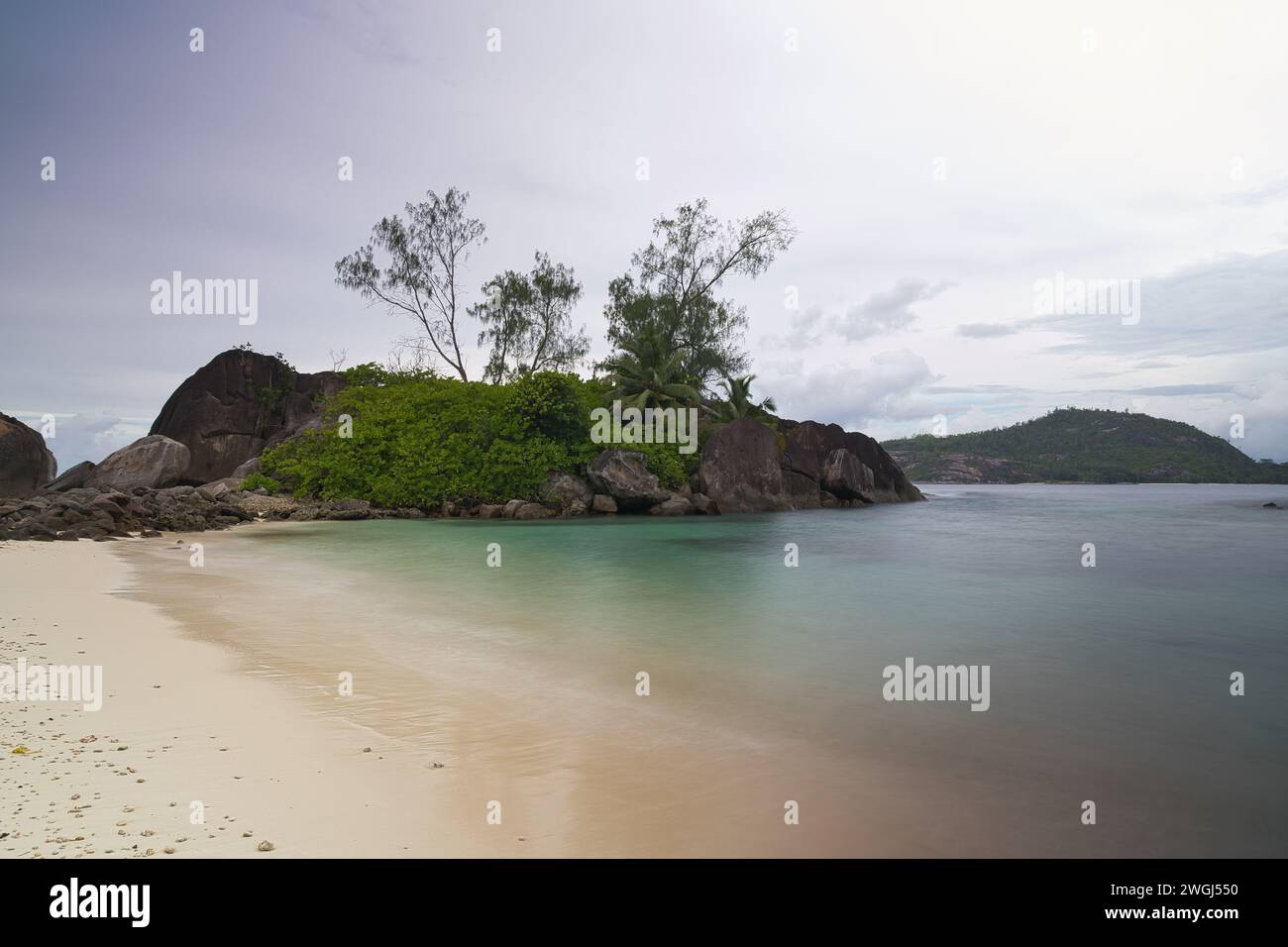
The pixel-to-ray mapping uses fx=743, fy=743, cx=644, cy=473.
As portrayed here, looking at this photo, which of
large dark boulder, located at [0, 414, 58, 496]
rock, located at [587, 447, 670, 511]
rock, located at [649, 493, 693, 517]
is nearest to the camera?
large dark boulder, located at [0, 414, 58, 496]

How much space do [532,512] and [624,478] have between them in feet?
13.5

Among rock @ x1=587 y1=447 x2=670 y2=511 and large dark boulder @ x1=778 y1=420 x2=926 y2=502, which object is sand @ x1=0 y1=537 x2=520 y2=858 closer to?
rock @ x1=587 y1=447 x2=670 y2=511

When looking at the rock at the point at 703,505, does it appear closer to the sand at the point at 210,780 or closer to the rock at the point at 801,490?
the rock at the point at 801,490

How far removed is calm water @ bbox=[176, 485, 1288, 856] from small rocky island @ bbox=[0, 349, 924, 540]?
7573 millimetres

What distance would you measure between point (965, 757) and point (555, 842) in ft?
10.1

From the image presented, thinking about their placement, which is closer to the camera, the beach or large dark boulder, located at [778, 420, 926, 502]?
the beach

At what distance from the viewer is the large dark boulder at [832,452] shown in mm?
37406

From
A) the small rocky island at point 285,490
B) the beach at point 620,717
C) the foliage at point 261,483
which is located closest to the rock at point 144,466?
the small rocky island at point 285,490

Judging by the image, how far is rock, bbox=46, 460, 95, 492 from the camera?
26734mm

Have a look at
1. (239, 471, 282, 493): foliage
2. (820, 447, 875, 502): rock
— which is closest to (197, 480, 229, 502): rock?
(239, 471, 282, 493): foliage

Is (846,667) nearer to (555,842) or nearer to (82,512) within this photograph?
(555,842)

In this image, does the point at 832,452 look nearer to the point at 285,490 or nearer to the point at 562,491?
the point at 562,491

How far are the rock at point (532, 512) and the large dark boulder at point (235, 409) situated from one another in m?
11.3

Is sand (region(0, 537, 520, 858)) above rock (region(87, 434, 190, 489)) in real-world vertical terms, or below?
below
